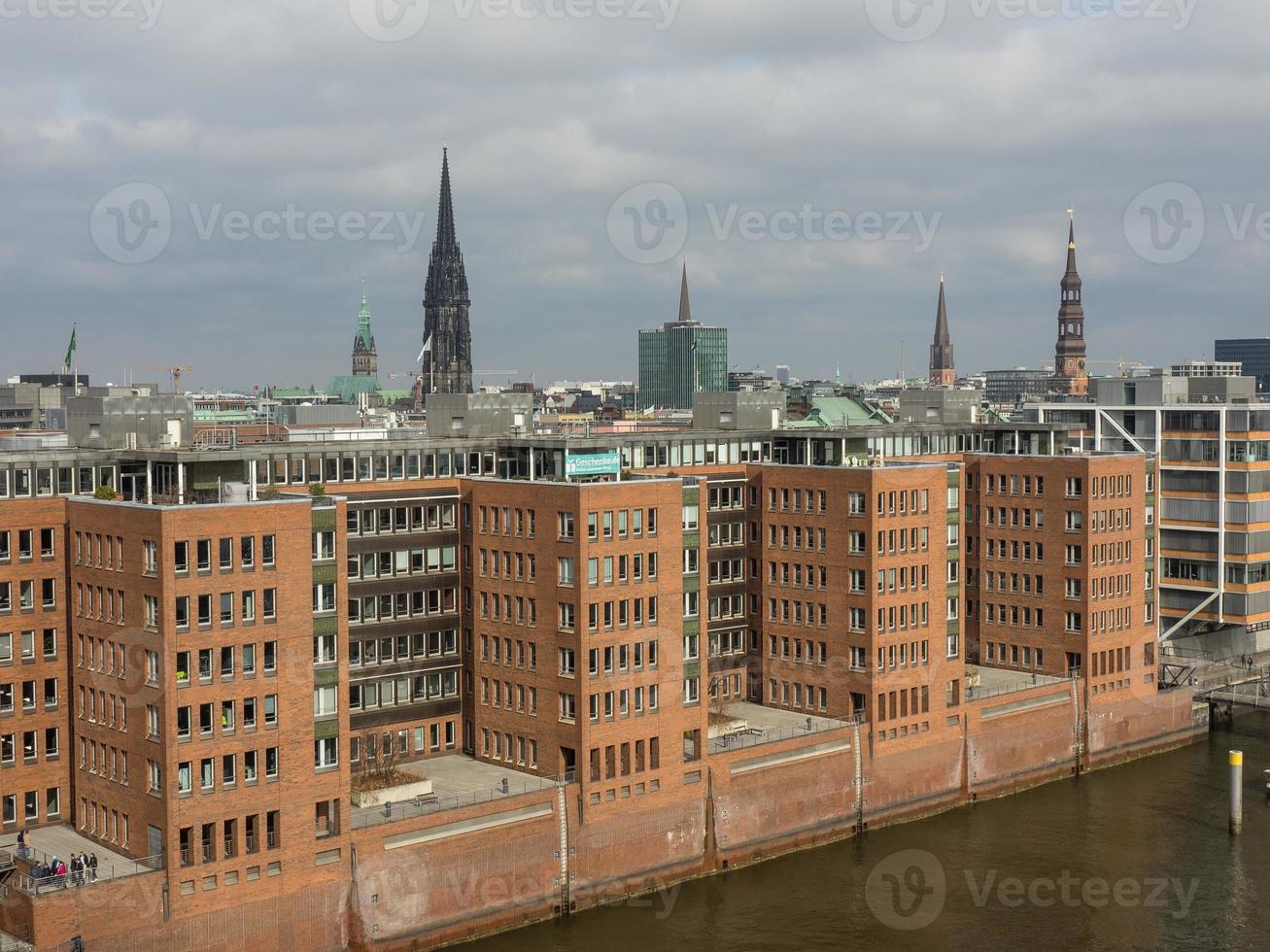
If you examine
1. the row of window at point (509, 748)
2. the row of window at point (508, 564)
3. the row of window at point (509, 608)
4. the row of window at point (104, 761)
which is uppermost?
the row of window at point (508, 564)

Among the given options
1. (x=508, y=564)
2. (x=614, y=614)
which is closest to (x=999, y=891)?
(x=614, y=614)

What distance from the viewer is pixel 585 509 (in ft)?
299

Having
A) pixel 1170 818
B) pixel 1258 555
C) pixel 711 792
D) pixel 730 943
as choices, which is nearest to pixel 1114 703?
pixel 1170 818

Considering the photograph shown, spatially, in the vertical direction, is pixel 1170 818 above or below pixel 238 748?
below

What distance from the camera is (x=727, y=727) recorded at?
10619cm

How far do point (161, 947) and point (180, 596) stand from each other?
17717mm

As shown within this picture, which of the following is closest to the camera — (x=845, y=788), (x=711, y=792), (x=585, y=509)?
(x=585, y=509)

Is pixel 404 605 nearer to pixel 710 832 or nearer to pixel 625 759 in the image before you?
pixel 625 759

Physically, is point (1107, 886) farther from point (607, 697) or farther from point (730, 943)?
point (607, 697)

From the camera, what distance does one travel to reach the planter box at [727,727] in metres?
105

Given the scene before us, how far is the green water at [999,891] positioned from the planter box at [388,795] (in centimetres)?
993

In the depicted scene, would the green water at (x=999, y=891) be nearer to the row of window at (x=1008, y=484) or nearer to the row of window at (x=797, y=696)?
the row of window at (x=797, y=696)

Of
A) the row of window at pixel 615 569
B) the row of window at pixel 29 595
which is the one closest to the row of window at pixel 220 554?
the row of window at pixel 29 595

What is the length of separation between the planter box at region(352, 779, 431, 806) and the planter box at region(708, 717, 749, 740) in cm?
2418
